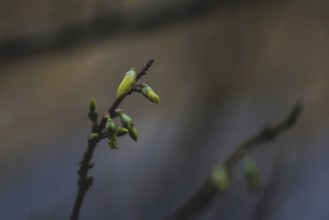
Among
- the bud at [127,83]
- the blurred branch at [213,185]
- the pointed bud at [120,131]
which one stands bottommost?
the blurred branch at [213,185]

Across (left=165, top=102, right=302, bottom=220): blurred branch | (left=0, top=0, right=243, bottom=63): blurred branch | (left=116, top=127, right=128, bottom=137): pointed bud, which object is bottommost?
(left=165, top=102, right=302, bottom=220): blurred branch

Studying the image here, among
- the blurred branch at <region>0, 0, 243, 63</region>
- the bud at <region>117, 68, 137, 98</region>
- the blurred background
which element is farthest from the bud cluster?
the blurred branch at <region>0, 0, 243, 63</region>

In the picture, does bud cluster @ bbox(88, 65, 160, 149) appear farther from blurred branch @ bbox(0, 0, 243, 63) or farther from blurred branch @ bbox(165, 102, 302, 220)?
blurred branch @ bbox(0, 0, 243, 63)

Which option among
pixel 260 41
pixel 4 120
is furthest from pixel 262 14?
pixel 4 120

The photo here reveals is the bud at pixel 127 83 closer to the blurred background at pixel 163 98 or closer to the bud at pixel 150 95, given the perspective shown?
the bud at pixel 150 95

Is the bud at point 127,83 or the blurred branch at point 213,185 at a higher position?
the bud at point 127,83

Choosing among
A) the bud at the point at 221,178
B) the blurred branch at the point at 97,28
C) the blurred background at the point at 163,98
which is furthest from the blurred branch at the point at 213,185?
the blurred branch at the point at 97,28
